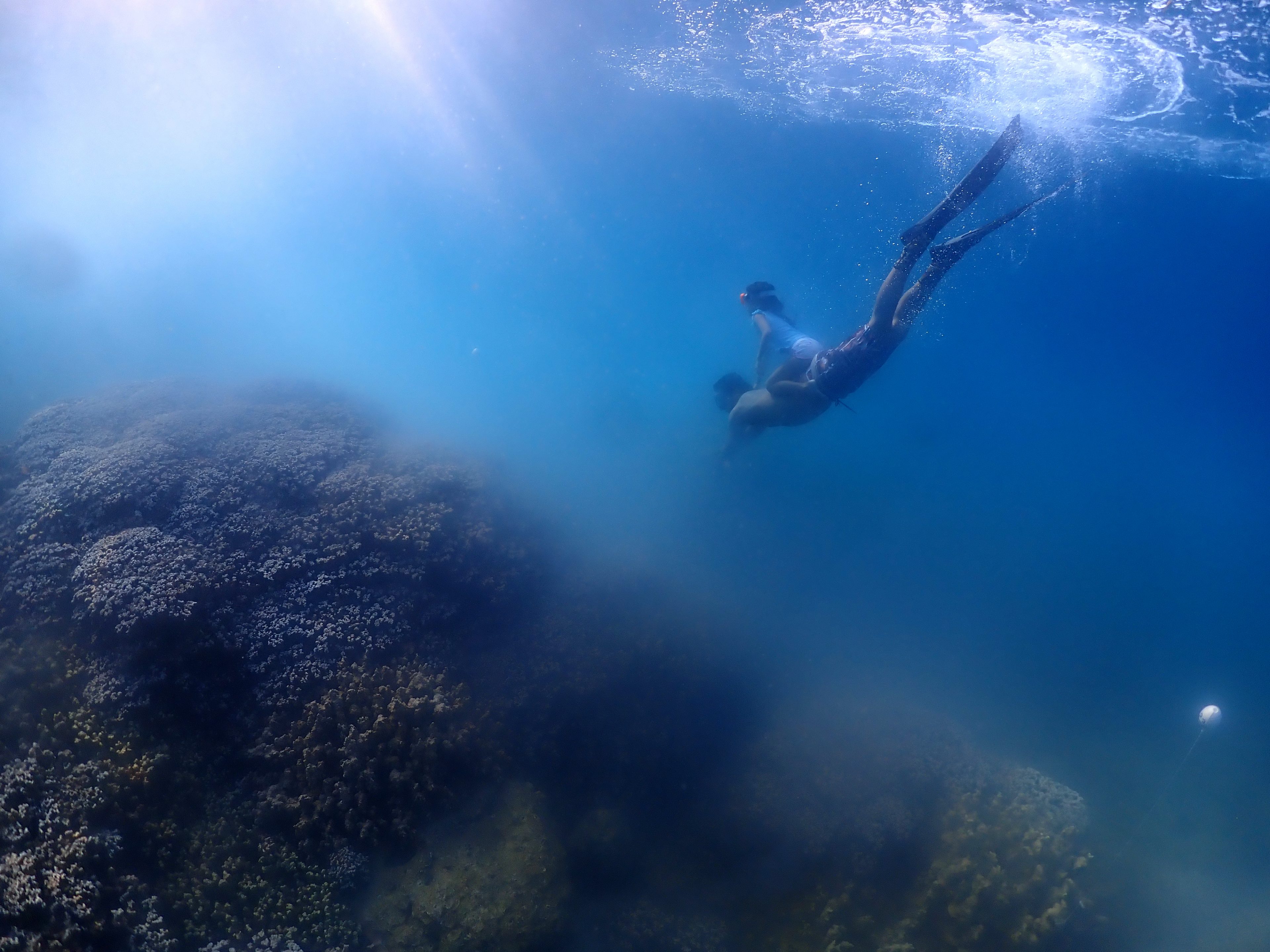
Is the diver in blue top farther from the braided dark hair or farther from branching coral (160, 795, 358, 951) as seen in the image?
branching coral (160, 795, 358, 951)

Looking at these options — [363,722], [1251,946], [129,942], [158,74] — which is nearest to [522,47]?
[158,74]

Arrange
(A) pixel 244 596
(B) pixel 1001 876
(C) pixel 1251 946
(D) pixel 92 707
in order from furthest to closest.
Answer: (C) pixel 1251 946 → (A) pixel 244 596 → (B) pixel 1001 876 → (D) pixel 92 707

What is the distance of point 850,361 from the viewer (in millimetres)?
8047

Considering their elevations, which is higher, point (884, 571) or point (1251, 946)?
point (884, 571)

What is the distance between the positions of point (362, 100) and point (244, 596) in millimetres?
35314

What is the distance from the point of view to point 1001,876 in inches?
216

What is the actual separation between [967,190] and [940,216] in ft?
1.85

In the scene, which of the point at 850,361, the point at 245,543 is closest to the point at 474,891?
the point at 245,543

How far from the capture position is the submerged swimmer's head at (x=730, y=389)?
10.5m

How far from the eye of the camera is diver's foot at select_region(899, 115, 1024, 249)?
7297 millimetres

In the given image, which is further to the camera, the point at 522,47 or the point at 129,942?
the point at 522,47

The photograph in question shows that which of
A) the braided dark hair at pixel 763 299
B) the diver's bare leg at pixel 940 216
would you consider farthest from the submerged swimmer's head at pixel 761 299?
the diver's bare leg at pixel 940 216

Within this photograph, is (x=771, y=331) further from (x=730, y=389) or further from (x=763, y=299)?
(x=730, y=389)

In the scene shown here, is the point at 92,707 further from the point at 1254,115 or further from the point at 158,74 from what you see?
the point at 158,74
